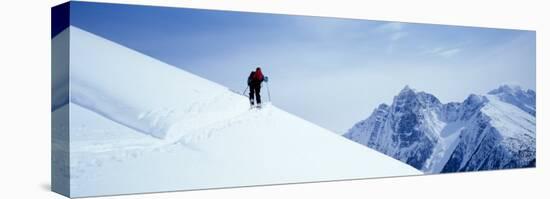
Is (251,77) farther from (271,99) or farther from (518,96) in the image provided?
(518,96)

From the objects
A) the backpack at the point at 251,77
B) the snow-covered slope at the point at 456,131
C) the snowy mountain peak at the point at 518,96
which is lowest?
the snow-covered slope at the point at 456,131

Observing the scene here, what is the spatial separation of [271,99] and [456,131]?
→ 4056 millimetres

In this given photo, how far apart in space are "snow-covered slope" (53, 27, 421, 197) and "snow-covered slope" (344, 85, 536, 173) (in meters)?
1.24

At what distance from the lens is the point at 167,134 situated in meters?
10.4

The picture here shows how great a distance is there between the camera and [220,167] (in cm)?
1071

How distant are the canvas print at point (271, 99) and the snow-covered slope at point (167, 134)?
0.7 inches

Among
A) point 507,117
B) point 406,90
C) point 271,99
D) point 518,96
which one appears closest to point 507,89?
point 518,96

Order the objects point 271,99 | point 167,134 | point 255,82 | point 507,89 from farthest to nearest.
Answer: point 507,89 < point 271,99 < point 255,82 < point 167,134

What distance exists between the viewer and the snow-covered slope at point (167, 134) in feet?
31.9

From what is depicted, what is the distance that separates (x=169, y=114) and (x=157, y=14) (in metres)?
1.49

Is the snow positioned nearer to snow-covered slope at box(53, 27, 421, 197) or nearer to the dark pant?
snow-covered slope at box(53, 27, 421, 197)

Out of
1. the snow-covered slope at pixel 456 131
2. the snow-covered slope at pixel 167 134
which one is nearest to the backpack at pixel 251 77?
the snow-covered slope at pixel 167 134

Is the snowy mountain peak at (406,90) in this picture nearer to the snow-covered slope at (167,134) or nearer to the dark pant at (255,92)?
the snow-covered slope at (167,134)

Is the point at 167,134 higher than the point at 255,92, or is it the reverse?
the point at 255,92
